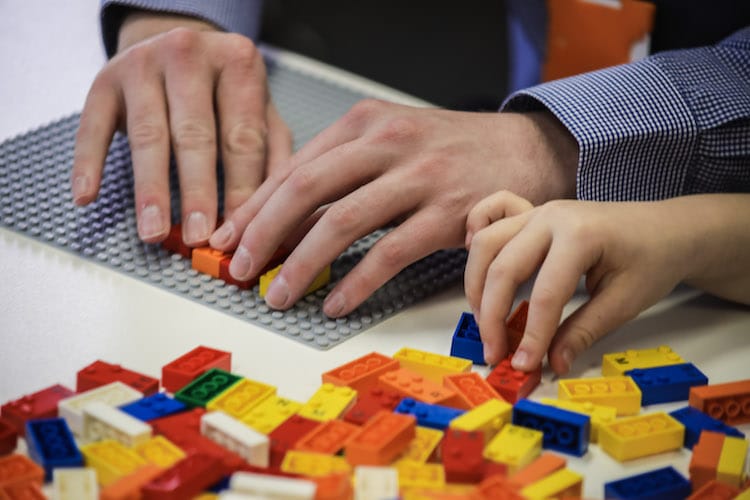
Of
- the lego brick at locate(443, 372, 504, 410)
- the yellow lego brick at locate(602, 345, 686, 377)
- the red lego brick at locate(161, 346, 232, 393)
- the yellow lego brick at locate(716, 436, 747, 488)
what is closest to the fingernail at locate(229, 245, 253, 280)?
the red lego brick at locate(161, 346, 232, 393)

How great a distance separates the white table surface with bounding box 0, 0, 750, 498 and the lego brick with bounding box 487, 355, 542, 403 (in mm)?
13

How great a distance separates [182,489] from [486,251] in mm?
349

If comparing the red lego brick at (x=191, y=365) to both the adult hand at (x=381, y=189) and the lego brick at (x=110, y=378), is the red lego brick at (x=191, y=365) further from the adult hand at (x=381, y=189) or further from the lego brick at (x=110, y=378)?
the adult hand at (x=381, y=189)

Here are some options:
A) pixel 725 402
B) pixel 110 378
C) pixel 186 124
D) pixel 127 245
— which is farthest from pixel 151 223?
pixel 725 402

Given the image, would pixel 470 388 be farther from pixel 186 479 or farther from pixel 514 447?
pixel 186 479

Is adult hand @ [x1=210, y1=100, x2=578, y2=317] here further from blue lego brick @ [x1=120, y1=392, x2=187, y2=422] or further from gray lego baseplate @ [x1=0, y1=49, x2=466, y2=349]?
blue lego brick @ [x1=120, y1=392, x2=187, y2=422]

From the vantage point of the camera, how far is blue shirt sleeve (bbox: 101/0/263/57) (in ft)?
4.33

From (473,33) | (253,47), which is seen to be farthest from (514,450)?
(473,33)

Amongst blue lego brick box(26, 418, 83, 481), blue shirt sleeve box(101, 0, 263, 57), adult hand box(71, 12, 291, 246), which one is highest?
blue shirt sleeve box(101, 0, 263, 57)

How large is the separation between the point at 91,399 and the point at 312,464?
0.18 m

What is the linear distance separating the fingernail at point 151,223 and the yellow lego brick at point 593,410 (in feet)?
1.39

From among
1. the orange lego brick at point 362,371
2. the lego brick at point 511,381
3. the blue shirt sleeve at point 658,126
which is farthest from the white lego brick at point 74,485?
the blue shirt sleeve at point 658,126

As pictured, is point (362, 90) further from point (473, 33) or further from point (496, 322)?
point (473, 33)

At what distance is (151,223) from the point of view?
40.8 inches
